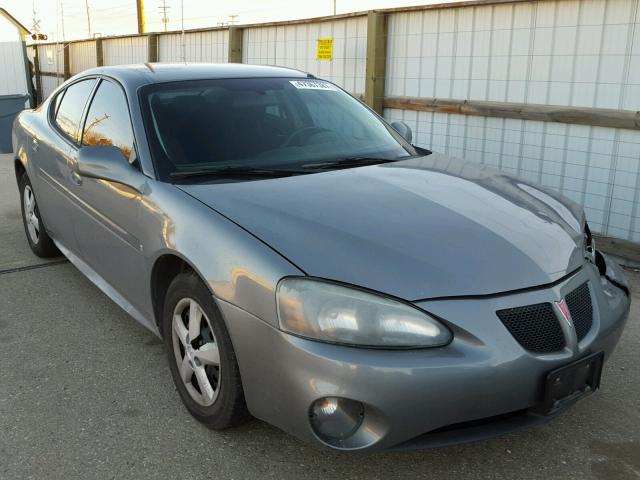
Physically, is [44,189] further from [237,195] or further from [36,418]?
[237,195]

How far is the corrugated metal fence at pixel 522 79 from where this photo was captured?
5.15 m

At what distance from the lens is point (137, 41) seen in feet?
42.3

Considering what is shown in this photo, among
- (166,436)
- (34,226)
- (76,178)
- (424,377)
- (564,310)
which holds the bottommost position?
(166,436)

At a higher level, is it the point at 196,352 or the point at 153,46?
the point at 153,46

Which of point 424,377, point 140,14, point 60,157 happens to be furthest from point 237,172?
point 140,14

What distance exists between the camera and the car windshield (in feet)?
10.2

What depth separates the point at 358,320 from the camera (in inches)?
83.8

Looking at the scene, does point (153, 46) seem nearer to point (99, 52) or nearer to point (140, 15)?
point (99, 52)

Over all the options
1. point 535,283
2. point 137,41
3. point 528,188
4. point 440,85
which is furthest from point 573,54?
point 137,41

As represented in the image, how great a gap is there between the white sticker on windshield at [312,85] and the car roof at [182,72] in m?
0.08

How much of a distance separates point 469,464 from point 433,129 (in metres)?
4.65

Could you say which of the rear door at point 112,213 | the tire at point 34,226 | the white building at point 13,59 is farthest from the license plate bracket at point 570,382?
the white building at point 13,59

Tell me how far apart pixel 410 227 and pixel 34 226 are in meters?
3.69

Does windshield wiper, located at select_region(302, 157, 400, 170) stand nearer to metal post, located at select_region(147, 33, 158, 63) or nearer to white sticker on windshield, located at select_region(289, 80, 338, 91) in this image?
white sticker on windshield, located at select_region(289, 80, 338, 91)
